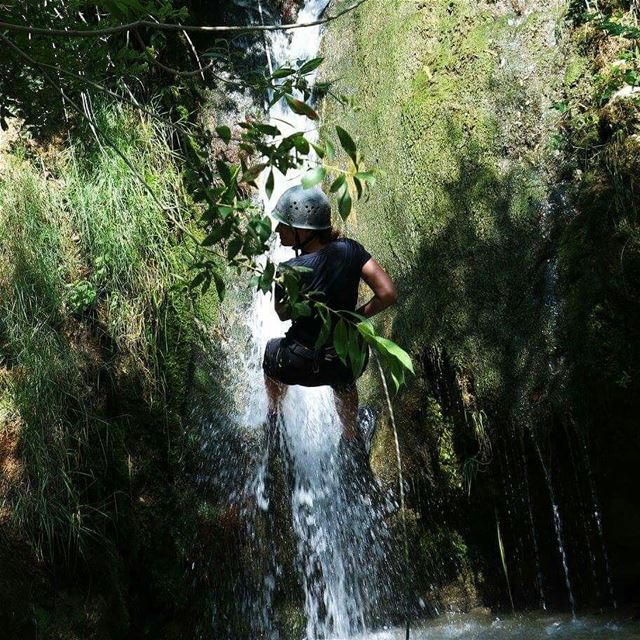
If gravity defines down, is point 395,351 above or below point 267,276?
below

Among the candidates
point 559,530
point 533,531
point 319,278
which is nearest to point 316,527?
point 533,531

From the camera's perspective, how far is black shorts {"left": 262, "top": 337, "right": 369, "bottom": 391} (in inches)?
163

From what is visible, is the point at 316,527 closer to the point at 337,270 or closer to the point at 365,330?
the point at 337,270

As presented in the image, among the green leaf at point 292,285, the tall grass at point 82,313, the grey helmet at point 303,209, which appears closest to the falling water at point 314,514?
the tall grass at point 82,313

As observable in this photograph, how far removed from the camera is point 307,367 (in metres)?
4.17

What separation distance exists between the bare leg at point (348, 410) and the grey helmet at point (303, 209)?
1152 mm

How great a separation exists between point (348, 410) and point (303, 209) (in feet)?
4.92

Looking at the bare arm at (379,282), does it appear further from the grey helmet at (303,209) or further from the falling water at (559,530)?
the falling water at (559,530)

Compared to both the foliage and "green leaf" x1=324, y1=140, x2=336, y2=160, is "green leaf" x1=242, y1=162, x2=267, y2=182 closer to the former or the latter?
the foliage

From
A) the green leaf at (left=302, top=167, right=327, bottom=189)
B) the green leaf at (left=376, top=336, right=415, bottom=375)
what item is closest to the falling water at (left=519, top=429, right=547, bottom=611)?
the green leaf at (left=376, top=336, right=415, bottom=375)

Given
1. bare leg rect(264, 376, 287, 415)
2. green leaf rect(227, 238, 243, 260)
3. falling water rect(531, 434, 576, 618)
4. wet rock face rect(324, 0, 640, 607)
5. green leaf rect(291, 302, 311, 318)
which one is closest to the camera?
green leaf rect(291, 302, 311, 318)

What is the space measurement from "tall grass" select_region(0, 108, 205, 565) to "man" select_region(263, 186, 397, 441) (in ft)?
3.33

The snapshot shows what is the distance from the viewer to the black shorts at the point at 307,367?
13.6 ft

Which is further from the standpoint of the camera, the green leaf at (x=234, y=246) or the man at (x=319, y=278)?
the man at (x=319, y=278)
